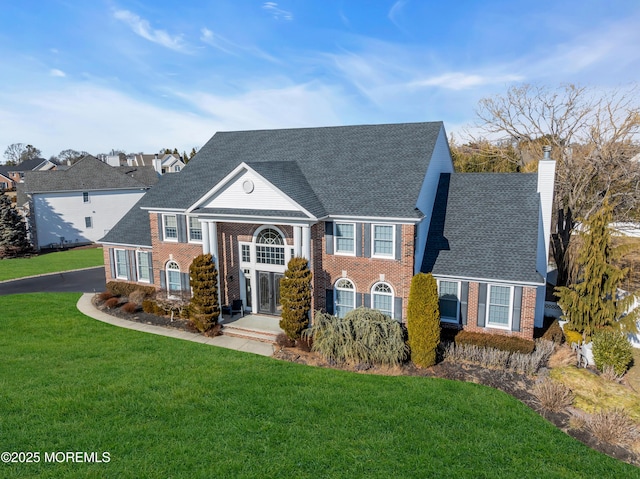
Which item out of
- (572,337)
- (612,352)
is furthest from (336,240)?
(612,352)

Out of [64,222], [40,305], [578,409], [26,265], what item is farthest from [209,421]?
[64,222]

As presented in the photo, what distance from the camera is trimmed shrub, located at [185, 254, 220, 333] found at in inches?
773

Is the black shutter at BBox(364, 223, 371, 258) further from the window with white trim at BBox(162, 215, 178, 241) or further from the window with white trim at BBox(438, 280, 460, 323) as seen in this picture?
the window with white trim at BBox(162, 215, 178, 241)

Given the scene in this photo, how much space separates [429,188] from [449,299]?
217 inches

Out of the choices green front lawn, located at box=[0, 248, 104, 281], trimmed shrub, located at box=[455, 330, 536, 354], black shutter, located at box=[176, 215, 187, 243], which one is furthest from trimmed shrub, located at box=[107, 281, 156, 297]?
trimmed shrub, located at box=[455, 330, 536, 354]

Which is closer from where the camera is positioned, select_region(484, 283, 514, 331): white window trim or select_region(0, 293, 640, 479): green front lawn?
select_region(0, 293, 640, 479): green front lawn

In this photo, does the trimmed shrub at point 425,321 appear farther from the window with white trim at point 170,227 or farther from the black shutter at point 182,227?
the window with white trim at point 170,227

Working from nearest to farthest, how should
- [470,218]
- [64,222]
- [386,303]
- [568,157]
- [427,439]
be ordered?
[427,439] → [386,303] → [470,218] → [568,157] → [64,222]

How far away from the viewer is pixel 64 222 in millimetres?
47812

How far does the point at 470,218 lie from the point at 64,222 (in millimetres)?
46247

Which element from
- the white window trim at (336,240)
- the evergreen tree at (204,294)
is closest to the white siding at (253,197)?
the white window trim at (336,240)

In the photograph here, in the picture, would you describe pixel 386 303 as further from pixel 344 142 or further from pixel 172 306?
pixel 172 306

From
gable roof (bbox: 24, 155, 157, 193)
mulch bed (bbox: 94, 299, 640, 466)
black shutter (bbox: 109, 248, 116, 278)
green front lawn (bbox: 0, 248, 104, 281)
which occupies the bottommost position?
mulch bed (bbox: 94, 299, 640, 466)

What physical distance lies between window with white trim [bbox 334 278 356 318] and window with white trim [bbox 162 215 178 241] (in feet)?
31.8
